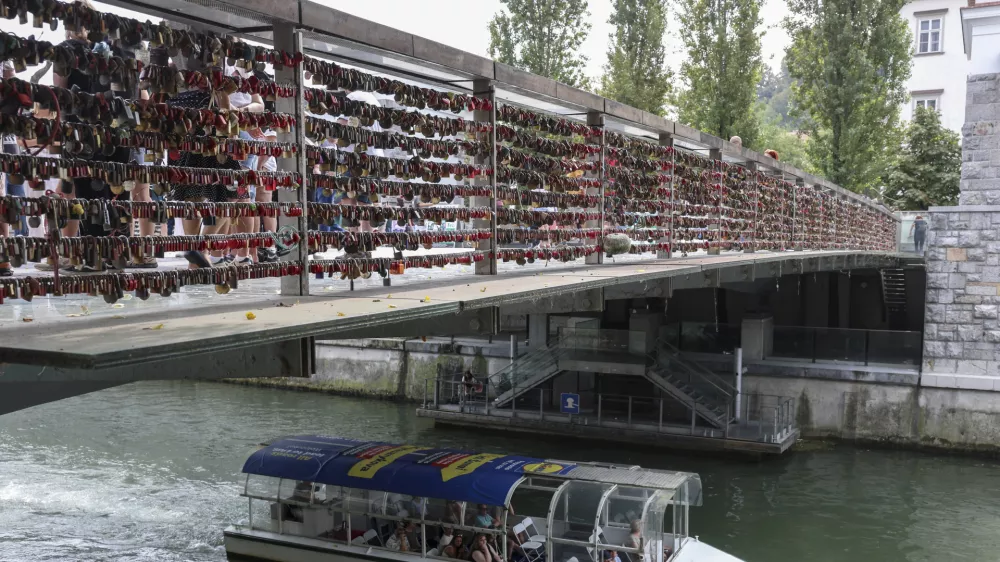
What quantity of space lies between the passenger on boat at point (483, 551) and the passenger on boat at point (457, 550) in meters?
0.19

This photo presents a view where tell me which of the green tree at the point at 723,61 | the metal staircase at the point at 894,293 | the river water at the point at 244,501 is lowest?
the river water at the point at 244,501

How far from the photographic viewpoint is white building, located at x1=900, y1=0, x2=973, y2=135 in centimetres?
5116

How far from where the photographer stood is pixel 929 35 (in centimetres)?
5212

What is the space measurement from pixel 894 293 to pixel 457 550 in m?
27.3

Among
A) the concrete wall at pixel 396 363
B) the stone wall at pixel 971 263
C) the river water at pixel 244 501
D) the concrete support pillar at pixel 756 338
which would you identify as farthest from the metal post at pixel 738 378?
the concrete wall at pixel 396 363

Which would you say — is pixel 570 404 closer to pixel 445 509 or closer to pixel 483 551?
pixel 445 509

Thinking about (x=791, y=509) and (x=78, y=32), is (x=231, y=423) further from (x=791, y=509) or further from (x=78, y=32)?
(x=78, y=32)

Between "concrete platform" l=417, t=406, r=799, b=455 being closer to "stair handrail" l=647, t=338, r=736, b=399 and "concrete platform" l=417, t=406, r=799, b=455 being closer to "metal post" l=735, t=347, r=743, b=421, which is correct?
"metal post" l=735, t=347, r=743, b=421

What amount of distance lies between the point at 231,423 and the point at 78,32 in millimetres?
24842

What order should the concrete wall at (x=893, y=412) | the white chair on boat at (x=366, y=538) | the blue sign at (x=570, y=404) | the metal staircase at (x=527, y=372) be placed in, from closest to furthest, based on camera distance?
the white chair on boat at (x=366, y=538) < the concrete wall at (x=893, y=412) < the blue sign at (x=570, y=404) < the metal staircase at (x=527, y=372)

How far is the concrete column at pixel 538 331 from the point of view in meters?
29.4

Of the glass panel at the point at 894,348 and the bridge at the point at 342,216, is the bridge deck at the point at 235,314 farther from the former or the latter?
the glass panel at the point at 894,348

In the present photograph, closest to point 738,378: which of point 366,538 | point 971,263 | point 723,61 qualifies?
point 971,263

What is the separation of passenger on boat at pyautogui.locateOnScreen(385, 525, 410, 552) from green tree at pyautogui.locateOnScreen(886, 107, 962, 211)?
35793 millimetres
